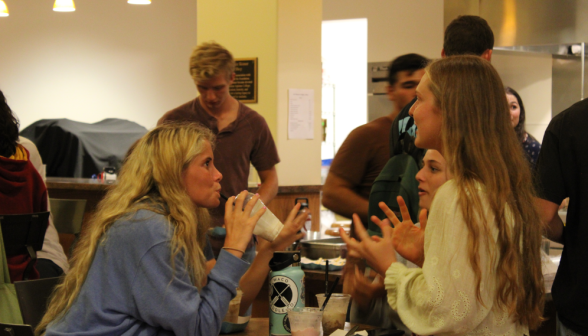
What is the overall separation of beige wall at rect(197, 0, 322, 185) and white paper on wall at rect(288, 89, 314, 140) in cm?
4

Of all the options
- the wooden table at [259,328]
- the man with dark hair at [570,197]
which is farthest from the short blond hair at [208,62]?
the man with dark hair at [570,197]

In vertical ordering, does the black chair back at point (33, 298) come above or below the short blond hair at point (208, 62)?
below

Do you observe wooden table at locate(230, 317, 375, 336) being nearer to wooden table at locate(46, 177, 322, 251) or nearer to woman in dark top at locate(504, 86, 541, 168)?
woman in dark top at locate(504, 86, 541, 168)

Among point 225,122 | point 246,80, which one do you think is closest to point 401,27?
point 246,80

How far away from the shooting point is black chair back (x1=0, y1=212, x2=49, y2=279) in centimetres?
253

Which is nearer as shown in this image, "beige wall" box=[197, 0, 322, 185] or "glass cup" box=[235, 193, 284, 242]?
"glass cup" box=[235, 193, 284, 242]

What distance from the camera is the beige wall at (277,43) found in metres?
5.08

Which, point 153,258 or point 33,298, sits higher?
point 153,258

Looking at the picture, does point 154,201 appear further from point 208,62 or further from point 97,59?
point 97,59

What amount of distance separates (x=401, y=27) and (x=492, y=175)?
586cm

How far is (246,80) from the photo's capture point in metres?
5.13

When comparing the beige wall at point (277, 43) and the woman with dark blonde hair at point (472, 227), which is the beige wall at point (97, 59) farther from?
the woman with dark blonde hair at point (472, 227)

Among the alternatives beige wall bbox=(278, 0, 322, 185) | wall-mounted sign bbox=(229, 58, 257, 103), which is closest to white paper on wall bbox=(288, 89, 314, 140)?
beige wall bbox=(278, 0, 322, 185)

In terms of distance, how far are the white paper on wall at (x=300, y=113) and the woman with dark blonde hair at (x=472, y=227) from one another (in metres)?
3.80
